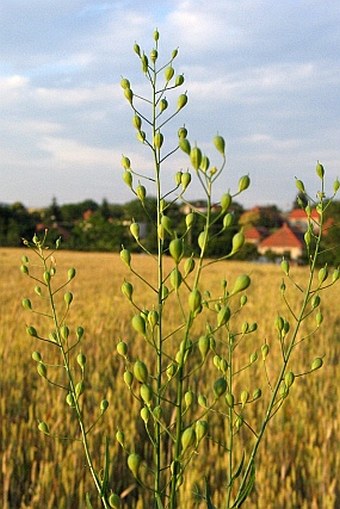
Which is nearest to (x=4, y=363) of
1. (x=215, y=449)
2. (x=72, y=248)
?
(x=215, y=449)

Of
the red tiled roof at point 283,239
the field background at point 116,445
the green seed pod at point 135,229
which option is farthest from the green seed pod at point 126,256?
the red tiled roof at point 283,239

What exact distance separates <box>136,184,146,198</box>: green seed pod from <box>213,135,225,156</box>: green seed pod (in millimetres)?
99

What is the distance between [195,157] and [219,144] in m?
0.02

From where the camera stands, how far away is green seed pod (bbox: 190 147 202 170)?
1.61 ft

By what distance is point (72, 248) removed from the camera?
4597 centimetres

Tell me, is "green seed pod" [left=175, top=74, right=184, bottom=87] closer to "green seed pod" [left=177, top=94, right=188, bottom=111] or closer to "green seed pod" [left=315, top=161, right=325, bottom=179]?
"green seed pod" [left=177, top=94, right=188, bottom=111]

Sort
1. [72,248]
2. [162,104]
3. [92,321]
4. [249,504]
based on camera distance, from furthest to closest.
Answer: [72,248]
[92,321]
[249,504]
[162,104]

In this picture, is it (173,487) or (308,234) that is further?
(308,234)

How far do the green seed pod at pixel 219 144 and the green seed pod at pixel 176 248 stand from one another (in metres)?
0.08

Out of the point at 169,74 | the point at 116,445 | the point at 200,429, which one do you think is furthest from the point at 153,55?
the point at 116,445

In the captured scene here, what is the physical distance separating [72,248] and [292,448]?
143 ft

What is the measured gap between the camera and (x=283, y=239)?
5344cm

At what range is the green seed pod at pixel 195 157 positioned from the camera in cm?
49

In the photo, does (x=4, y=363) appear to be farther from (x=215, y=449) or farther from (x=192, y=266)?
(x=192, y=266)
